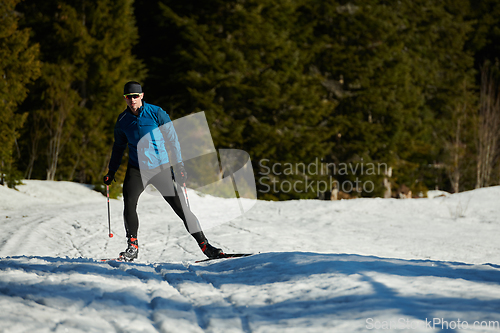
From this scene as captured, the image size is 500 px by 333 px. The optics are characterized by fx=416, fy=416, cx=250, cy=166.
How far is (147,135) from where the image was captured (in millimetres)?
4059

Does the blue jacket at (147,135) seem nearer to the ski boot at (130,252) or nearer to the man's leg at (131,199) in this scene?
the man's leg at (131,199)

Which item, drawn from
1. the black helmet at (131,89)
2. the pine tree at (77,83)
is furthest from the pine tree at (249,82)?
the black helmet at (131,89)

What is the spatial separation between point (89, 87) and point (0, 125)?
4.68m

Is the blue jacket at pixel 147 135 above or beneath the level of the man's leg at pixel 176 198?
above

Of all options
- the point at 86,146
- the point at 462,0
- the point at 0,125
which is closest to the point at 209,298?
the point at 0,125

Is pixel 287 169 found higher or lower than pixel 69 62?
lower

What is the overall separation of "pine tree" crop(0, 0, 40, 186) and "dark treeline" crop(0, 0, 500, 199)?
4cm

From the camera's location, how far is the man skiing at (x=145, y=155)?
13.3ft

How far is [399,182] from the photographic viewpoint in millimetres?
25344

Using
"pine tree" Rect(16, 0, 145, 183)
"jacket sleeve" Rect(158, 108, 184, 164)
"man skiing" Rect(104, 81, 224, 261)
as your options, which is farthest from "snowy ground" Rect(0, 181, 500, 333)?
"pine tree" Rect(16, 0, 145, 183)

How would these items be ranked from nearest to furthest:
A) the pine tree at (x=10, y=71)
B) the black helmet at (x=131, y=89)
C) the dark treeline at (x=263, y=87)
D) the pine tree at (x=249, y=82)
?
the black helmet at (x=131, y=89)
the pine tree at (x=10, y=71)
the dark treeline at (x=263, y=87)
the pine tree at (x=249, y=82)

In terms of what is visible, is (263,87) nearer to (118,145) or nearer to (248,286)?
(118,145)

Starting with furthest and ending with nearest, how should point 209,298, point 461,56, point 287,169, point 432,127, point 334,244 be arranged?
point 461,56 → point 432,127 → point 287,169 → point 334,244 → point 209,298

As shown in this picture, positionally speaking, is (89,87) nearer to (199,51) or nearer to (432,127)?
(199,51)
